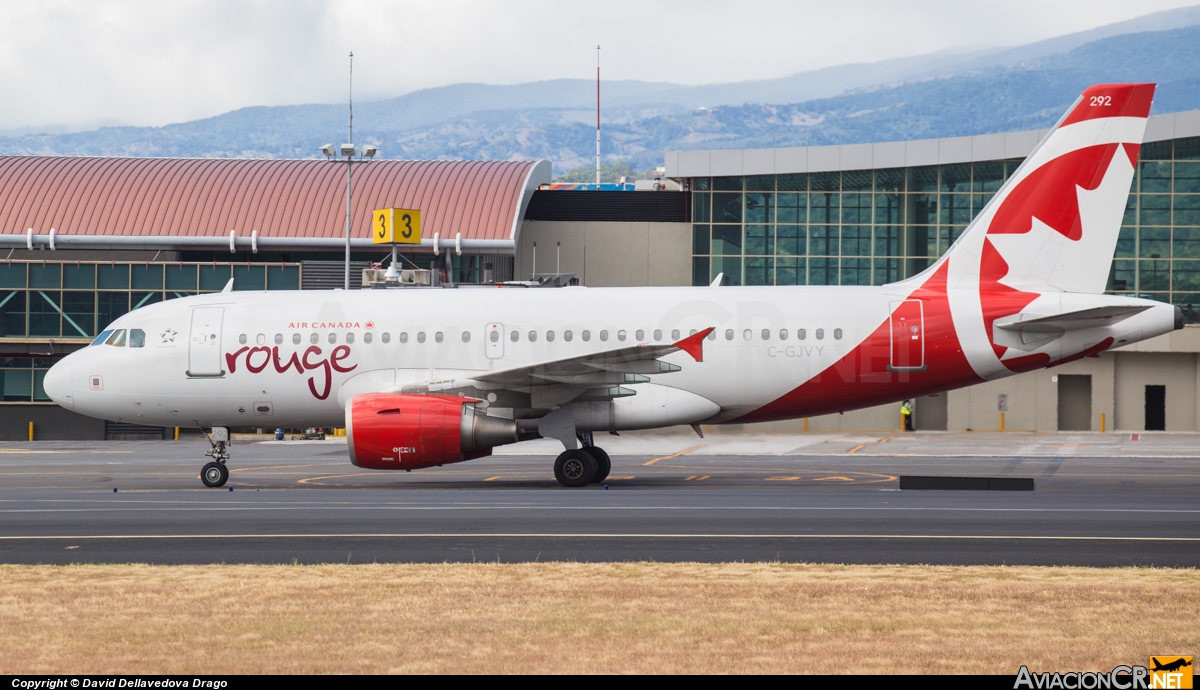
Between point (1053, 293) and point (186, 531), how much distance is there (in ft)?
53.9

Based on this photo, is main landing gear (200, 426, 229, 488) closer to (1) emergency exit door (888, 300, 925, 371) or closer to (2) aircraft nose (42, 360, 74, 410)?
(2) aircraft nose (42, 360, 74, 410)

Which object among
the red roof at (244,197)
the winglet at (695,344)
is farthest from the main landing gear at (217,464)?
the red roof at (244,197)

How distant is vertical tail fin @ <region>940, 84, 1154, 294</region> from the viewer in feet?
77.3

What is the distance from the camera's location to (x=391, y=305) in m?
25.0

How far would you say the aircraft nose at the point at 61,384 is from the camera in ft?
83.6

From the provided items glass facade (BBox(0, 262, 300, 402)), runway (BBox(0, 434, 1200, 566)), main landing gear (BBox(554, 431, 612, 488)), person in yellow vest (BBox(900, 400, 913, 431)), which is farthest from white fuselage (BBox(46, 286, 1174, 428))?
person in yellow vest (BBox(900, 400, 913, 431))

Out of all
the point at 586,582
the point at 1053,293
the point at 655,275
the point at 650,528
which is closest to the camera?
the point at 586,582

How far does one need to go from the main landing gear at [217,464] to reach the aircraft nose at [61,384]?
3.15 m

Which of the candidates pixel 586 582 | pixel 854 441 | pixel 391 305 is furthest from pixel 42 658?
Answer: pixel 854 441

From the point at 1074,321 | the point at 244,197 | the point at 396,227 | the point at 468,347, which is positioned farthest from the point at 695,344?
the point at 244,197

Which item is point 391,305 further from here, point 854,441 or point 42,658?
point 854,441

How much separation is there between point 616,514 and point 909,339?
26.8 feet

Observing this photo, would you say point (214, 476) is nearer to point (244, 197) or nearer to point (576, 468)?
point (576, 468)

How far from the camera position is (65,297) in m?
49.5
